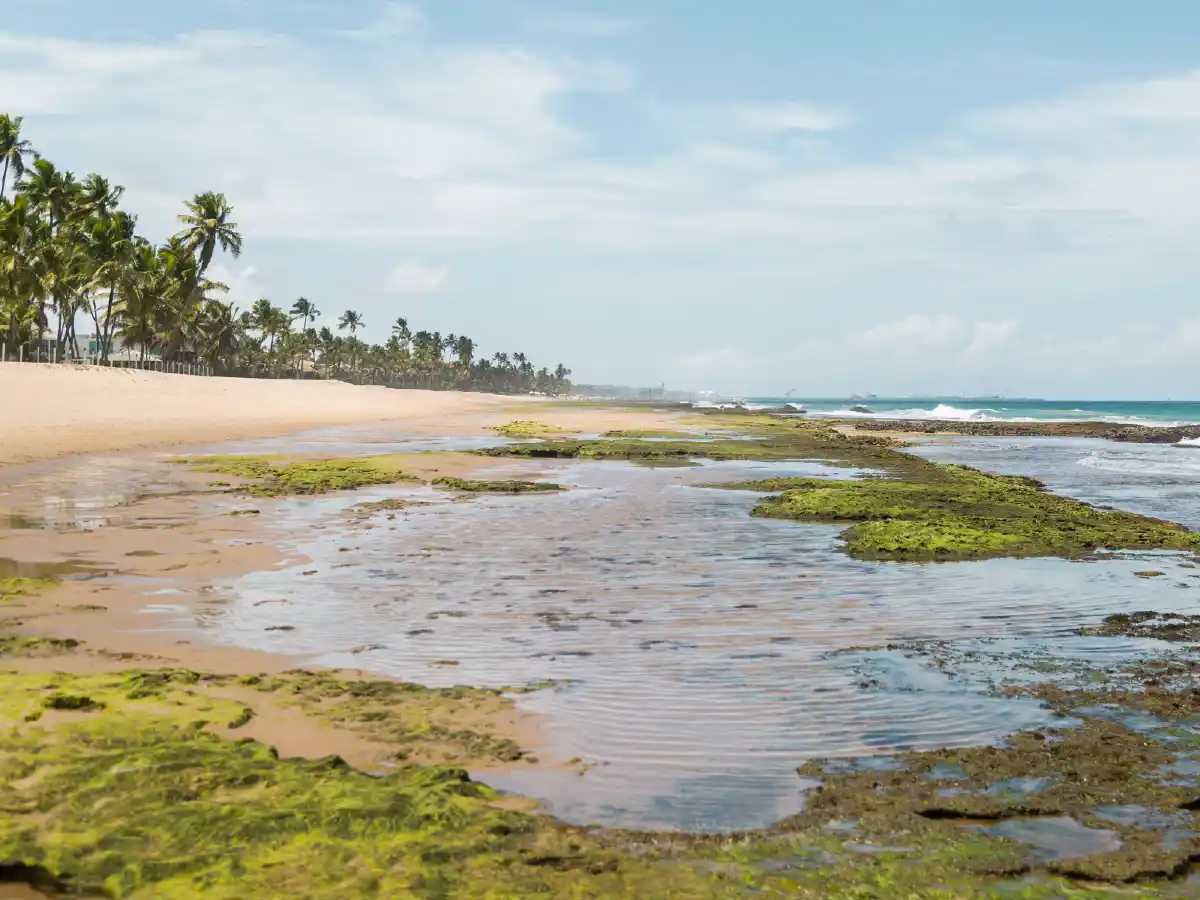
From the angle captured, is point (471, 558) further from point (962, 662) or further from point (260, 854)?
point (260, 854)

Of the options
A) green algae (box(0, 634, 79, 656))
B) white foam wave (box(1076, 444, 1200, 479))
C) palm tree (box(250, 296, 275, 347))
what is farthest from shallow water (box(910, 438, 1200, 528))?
palm tree (box(250, 296, 275, 347))

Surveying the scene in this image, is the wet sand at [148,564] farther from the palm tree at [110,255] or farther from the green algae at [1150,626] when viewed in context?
the palm tree at [110,255]

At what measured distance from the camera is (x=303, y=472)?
86.5 feet

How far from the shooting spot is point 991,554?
51.4 ft

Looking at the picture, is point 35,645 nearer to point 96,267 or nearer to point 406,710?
point 406,710

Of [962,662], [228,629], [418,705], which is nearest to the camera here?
[418,705]

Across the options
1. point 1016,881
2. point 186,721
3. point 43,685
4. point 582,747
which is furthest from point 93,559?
point 1016,881

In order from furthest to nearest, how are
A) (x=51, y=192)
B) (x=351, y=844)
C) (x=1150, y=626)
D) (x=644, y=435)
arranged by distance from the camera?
1. (x=51, y=192)
2. (x=644, y=435)
3. (x=1150, y=626)
4. (x=351, y=844)

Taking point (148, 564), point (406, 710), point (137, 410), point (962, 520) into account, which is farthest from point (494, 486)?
point (137, 410)

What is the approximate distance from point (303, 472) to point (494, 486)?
5779 millimetres

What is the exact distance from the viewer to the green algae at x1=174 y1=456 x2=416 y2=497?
23141 mm

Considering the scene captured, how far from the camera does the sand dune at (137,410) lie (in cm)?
3447

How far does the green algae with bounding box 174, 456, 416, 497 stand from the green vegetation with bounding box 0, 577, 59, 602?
32.2ft

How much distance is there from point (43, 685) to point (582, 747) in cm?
434
